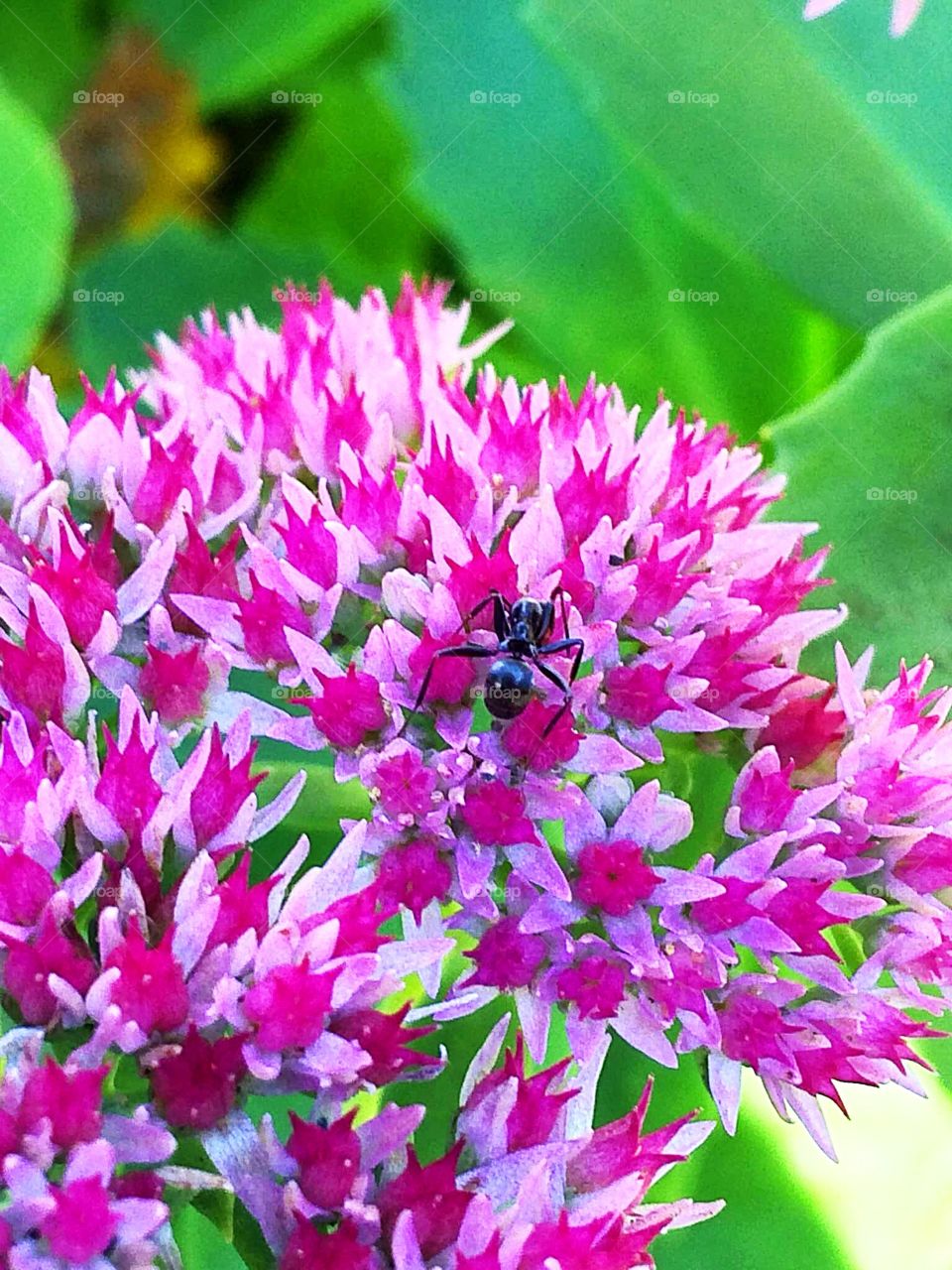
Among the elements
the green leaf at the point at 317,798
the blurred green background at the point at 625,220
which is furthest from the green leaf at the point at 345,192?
the green leaf at the point at 317,798

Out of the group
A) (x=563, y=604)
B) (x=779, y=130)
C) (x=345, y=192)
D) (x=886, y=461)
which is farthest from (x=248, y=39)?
(x=563, y=604)

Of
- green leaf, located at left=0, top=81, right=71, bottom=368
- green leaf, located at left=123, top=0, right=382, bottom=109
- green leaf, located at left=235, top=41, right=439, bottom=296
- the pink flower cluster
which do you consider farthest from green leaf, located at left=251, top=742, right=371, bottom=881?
green leaf, located at left=123, top=0, right=382, bottom=109

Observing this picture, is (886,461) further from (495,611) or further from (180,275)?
(180,275)

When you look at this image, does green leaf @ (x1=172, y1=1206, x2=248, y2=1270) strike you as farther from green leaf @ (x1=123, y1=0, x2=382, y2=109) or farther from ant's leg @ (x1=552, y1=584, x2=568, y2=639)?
green leaf @ (x1=123, y1=0, x2=382, y2=109)

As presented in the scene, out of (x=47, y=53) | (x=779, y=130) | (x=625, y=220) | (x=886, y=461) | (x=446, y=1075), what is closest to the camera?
(x=446, y=1075)

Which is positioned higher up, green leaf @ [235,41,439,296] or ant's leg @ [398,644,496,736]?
green leaf @ [235,41,439,296]

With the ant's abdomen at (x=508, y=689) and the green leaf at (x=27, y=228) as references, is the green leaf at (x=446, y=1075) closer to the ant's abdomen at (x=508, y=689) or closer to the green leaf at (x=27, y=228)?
the ant's abdomen at (x=508, y=689)

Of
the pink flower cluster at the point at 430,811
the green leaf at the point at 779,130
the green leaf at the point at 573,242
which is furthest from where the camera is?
the green leaf at the point at 573,242
